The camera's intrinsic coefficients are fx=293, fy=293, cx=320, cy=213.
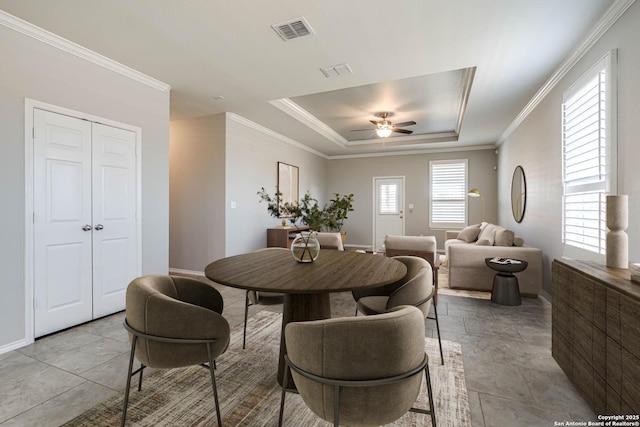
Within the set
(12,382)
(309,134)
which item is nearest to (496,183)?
(309,134)

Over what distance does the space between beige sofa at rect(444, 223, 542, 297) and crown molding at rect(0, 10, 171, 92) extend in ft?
14.9

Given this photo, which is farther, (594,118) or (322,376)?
(594,118)

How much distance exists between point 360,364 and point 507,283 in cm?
334

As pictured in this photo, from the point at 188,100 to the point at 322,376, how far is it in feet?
14.3

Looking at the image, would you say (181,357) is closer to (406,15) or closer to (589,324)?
(589,324)

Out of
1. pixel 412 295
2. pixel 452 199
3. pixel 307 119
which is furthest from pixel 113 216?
pixel 452 199

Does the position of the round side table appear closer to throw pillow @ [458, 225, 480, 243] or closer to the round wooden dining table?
throw pillow @ [458, 225, 480, 243]

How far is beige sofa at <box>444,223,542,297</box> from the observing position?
3.79 metres

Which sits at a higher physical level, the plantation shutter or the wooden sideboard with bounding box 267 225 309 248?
the plantation shutter

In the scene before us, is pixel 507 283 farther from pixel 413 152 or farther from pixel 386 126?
pixel 413 152

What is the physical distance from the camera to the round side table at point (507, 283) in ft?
11.5

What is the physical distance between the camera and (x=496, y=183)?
7262 mm

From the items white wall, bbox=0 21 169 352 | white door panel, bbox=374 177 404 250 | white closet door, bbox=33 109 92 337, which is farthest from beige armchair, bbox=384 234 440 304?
white door panel, bbox=374 177 404 250

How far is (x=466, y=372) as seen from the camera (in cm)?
208
